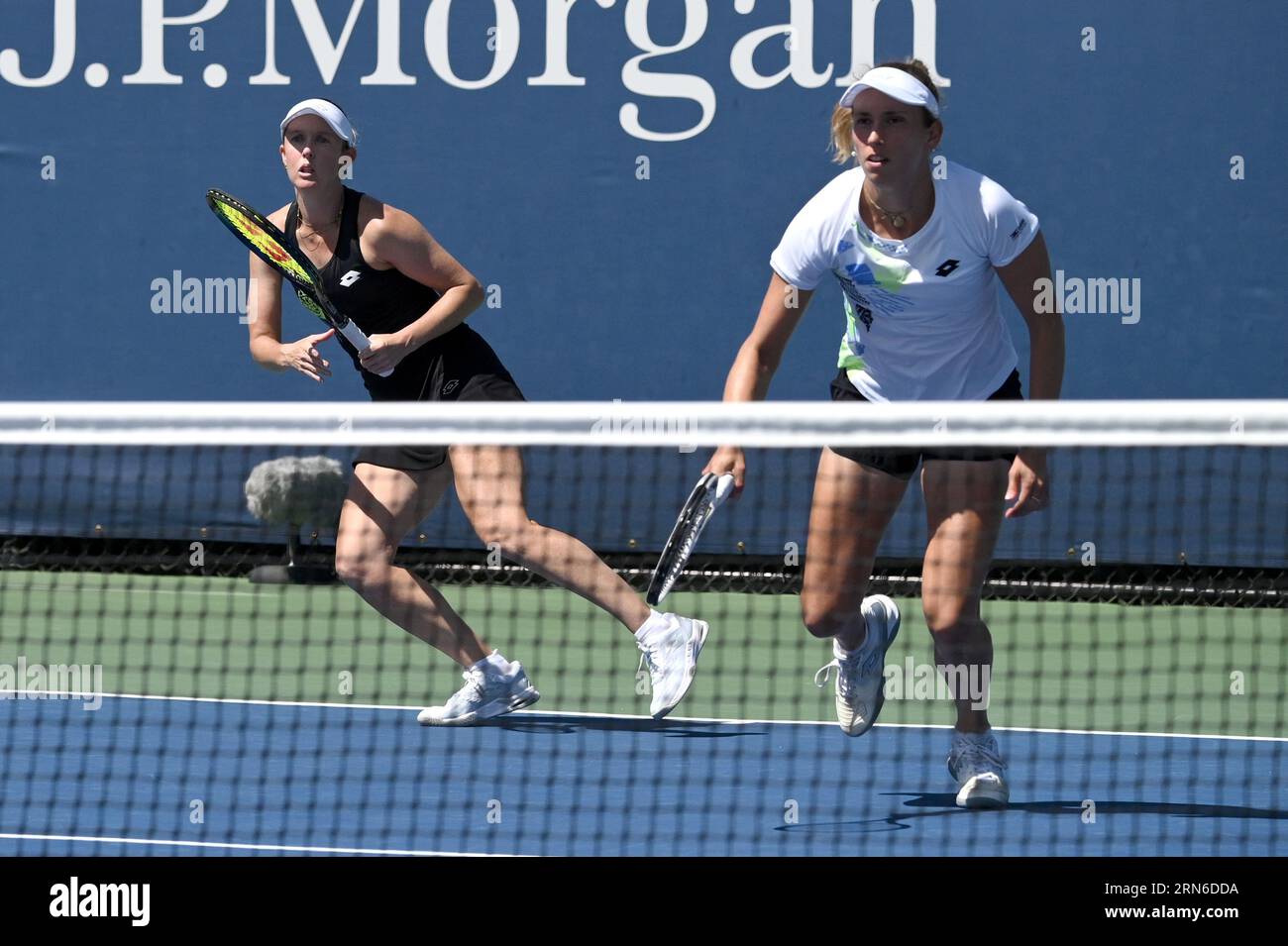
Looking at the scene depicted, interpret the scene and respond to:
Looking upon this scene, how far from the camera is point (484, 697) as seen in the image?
6.32 meters

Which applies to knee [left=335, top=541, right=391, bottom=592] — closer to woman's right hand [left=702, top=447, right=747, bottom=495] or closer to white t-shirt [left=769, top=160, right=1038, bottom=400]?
woman's right hand [left=702, top=447, right=747, bottom=495]

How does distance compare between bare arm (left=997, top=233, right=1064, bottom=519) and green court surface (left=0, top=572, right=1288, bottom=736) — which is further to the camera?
green court surface (left=0, top=572, right=1288, bottom=736)

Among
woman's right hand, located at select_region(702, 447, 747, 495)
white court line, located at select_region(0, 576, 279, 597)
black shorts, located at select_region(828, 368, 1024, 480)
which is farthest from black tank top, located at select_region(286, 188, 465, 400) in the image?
white court line, located at select_region(0, 576, 279, 597)

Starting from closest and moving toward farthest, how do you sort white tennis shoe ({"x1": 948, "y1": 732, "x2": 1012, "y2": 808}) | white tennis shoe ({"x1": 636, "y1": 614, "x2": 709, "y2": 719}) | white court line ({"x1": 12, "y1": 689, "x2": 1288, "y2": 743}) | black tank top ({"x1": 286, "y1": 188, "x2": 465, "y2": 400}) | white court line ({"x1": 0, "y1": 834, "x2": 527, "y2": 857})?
white court line ({"x1": 0, "y1": 834, "x2": 527, "y2": 857}) < white tennis shoe ({"x1": 948, "y1": 732, "x2": 1012, "y2": 808}) < white tennis shoe ({"x1": 636, "y1": 614, "x2": 709, "y2": 719}) < black tank top ({"x1": 286, "y1": 188, "x2": 465, "y2": 400}) < white court line ({"x1": 12, "y1": 689, "x2": 1288, "y2": 743})

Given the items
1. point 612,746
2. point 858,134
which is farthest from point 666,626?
point 858,134

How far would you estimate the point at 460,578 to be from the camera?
10219 millimetres

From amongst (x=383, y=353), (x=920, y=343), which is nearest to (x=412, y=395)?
(x=383, y=353)

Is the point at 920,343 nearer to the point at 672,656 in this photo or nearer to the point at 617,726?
the point at 672,656

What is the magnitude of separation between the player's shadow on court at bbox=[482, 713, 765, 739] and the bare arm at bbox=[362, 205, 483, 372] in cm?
121

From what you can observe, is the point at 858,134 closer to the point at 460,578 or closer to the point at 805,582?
the point at 805,582

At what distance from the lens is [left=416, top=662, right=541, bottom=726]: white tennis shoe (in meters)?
6.28

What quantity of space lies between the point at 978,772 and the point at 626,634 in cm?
370

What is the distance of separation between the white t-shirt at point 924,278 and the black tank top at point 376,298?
1449 millimetres
